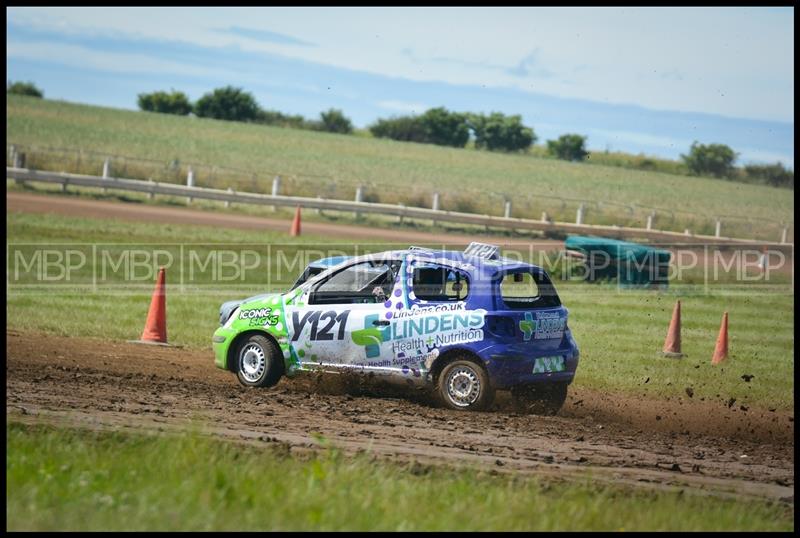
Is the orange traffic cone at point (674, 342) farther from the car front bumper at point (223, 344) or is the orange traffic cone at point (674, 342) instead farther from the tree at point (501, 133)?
the tree at point (501, 133)

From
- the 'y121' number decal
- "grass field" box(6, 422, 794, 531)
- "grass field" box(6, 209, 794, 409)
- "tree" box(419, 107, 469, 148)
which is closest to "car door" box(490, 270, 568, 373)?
the 'y121' number decal

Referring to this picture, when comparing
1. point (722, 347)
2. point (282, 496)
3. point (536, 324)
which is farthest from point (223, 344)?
point (722, 347)

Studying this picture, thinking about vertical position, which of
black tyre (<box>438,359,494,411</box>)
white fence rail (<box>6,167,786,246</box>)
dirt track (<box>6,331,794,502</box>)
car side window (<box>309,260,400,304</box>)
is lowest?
dirt track (<box>6,331,794,502</box>)

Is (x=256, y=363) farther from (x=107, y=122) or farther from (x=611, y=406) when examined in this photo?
(x=107, y=122)

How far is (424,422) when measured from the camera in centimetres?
1083

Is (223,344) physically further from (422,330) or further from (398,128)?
(398,128)

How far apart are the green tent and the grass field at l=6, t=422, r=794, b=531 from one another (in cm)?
1642

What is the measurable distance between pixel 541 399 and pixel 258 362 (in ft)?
10.6

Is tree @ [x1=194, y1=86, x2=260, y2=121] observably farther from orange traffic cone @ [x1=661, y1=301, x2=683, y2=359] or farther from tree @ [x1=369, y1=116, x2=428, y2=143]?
orange traffic cone @ [x1=661, y1=301, x2=683, y2=359]

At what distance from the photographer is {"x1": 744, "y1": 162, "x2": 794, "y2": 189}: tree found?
5578 centimetres

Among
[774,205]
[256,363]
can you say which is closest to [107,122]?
[774,205]

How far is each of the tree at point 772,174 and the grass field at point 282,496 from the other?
48746 mm

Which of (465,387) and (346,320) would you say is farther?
(346,320)

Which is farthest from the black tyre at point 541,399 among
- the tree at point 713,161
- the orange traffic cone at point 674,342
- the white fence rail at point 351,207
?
the tree at point 713,161
